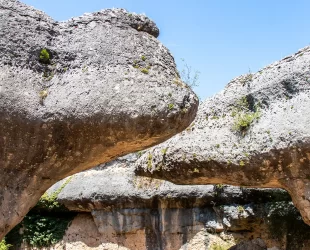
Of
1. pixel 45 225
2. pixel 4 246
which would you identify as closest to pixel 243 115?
pixel 45 225

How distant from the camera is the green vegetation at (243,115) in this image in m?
7.08

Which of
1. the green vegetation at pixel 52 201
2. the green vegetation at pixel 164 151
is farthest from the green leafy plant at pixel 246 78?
the green vegetation at pixel 52 201

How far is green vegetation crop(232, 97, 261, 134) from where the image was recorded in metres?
7.08

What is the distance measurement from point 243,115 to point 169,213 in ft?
15.5

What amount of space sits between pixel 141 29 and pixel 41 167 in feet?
4.01

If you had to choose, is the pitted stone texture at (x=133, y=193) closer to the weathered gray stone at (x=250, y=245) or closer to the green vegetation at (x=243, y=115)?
the weathered gray stone at (x=250, y=245)

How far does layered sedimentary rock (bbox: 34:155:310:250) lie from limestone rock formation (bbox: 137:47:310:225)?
11.1ft

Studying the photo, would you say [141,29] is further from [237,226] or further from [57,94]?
[237,226]

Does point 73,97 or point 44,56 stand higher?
point 44,56

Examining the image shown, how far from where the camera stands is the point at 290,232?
1000 cm

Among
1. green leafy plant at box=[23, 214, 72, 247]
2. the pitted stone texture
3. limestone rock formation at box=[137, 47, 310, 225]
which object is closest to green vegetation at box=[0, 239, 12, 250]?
green leafy plant at box=[23, 214, 72, 247]

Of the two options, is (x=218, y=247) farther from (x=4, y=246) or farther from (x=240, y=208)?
(x=4, y=246)

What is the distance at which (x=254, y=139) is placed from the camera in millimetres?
6785

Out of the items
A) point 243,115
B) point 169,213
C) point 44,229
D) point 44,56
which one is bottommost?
point 44,229
